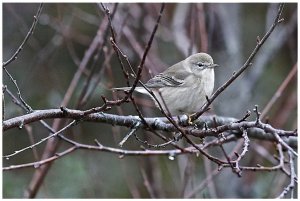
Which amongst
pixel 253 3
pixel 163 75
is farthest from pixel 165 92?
pixel 253 3

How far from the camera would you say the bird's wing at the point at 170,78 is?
386 centimetres

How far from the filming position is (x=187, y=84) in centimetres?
380

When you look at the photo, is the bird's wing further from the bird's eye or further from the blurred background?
the blurred background

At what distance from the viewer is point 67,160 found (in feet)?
16.3

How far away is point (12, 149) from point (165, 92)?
70.3 inches

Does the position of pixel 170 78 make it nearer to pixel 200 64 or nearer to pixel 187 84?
pixel 187 84

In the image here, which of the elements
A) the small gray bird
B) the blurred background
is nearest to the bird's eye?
the small gray bird

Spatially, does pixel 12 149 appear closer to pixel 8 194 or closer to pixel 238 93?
pixel 8 194

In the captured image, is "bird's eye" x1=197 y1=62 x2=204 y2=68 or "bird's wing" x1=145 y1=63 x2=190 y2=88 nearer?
"bird's eye" x1=197 y1=62 x2=204 y2=68

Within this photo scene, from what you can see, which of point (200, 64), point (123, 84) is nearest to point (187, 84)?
point (200, 64)

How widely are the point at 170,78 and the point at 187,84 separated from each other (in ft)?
0.61

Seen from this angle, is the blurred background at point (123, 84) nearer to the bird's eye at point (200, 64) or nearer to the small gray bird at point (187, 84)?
the small gray bird at point (187, 84)

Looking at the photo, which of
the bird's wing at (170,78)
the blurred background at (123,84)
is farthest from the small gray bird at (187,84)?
the blurred background at (123,84)

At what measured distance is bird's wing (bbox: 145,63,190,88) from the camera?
3.86 metres
